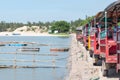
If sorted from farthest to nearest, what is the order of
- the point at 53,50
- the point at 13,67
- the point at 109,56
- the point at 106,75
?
1. the point at 53,50
2. the point at 13,67
3. the point at 106,75
4. the point at 109,56

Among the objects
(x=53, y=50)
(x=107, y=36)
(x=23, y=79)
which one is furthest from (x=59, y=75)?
(x=53, y=50)

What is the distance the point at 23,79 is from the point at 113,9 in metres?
12.7

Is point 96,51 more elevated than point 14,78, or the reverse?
point 96,51

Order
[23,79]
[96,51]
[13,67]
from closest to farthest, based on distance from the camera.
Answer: [96,51], [23,79], [13,67]

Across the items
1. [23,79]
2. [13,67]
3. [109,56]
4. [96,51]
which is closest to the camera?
[109,56]

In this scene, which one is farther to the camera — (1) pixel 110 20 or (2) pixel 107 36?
(1) pixel 110 20

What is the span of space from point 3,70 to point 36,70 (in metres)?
2.47

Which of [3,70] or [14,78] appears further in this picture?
[3,70]

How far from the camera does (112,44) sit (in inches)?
706

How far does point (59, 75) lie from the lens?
96.3 ft

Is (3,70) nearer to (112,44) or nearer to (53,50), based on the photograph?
(112,44)

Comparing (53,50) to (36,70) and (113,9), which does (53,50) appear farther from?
(113,9)

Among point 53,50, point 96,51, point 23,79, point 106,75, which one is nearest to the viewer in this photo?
point 106,75

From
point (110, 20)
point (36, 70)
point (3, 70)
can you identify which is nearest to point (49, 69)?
point (36, 70)
